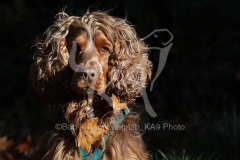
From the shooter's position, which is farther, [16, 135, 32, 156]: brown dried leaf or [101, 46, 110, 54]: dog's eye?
[16, 135, 32, 156]: brown dried leaf

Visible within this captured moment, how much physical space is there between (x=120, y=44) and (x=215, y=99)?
334 cm

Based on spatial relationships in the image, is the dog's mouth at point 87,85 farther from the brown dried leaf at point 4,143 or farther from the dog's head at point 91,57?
the brown dried leaf at point 4,143

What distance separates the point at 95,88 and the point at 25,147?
9.29 ft

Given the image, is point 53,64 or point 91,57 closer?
point 91,57

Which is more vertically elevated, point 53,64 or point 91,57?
point 91,57

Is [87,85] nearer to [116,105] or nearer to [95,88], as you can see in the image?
[95,88]

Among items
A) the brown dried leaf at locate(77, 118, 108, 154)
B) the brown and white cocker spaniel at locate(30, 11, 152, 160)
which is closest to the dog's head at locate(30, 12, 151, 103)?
the brown and white cocker spaniel at locate(30, 11, 152, 160)

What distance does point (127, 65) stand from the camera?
6.71 meters

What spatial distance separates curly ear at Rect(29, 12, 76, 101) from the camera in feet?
21.7

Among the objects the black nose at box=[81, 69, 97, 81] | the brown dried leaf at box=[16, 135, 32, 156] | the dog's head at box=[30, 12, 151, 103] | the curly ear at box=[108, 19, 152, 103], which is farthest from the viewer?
the brown dried leaf at box=[16, 135, 32, 156]

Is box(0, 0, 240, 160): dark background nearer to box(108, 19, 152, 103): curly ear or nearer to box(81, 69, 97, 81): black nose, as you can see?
box(108, 19, 152, 103): curly ear

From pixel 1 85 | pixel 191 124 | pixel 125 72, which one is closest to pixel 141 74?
pixel 125 72

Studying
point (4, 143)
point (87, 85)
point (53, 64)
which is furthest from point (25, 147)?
point (87, 85)

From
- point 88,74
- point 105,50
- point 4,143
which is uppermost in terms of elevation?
point 105,50
